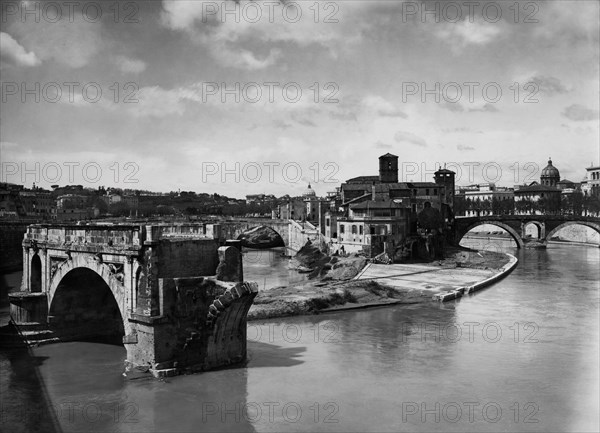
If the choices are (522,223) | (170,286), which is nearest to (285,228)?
(522,223)

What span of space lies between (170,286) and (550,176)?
501ft

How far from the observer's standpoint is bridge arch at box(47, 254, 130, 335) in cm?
2219

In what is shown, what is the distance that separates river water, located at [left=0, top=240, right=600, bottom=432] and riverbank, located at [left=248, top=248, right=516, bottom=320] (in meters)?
3.50

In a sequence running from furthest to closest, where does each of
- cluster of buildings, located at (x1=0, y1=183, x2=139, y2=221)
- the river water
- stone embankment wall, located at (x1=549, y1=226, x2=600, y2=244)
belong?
stone embankment wall, located at (x1=549, y1=226, x2=600, y2=244)
cluster of buildings, located at (x1=0, y1=183, x2=139, y2=221)
the river water

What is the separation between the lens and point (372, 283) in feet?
142

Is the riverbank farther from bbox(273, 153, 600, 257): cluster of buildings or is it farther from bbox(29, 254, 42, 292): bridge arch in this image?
bbox(29, 254, 42, 292): bridge arch

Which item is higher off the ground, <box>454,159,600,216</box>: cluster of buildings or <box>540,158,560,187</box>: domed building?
<box>540,158,560,187</box>: domed building

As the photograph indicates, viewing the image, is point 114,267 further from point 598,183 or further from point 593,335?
point 598,183

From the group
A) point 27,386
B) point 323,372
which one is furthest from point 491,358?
point 27,386

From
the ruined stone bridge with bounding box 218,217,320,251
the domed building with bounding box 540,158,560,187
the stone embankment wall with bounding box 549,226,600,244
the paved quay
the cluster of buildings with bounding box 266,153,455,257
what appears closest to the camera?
the paved quay

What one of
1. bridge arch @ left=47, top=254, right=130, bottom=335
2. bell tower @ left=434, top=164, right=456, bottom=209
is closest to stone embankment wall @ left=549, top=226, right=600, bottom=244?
bell tower @ left=434, top=164, right=456, bottom=209

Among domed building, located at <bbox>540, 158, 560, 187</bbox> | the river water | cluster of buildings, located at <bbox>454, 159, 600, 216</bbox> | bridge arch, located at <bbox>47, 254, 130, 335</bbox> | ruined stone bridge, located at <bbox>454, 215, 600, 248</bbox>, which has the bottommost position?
the river water

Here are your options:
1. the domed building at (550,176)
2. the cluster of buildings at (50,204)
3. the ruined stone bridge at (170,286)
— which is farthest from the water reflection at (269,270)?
the domed building at (550,176)

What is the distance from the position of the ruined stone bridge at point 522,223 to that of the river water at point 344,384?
56.1 m
